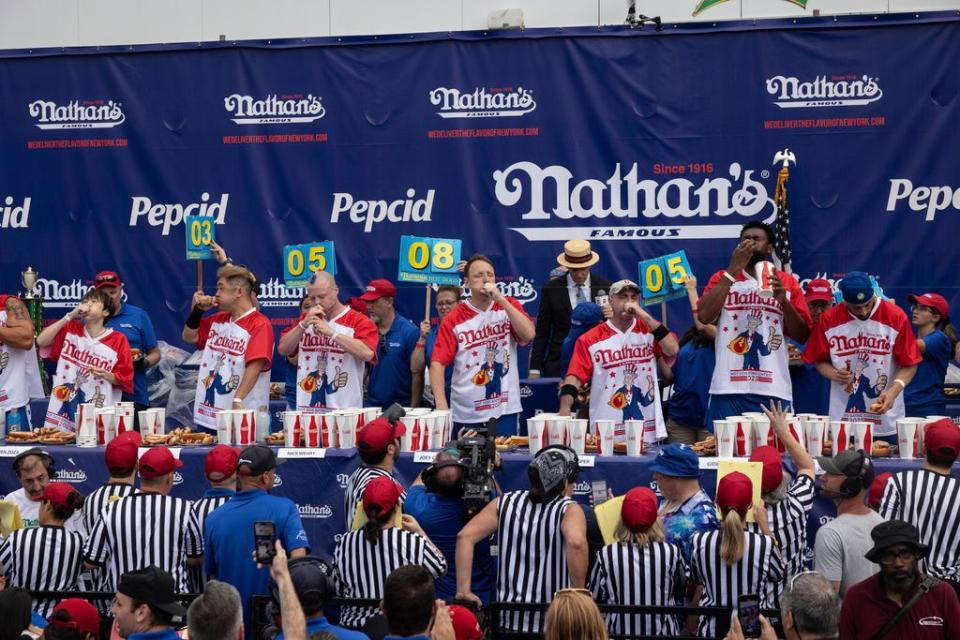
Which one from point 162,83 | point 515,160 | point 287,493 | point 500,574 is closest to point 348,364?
point 287,493

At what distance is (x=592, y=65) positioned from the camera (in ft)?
36.5

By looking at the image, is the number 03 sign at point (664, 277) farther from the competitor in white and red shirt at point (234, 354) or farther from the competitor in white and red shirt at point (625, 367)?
the competitor in white and red shirt at point (234, 354)

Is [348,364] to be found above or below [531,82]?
below

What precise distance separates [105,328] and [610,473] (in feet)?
12.5

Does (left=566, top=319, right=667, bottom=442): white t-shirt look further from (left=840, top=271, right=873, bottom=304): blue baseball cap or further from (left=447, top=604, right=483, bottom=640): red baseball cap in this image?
(left=447, top=604, right=483, bottom=640): red baseball cap

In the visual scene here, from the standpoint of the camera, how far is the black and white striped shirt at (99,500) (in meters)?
6.40

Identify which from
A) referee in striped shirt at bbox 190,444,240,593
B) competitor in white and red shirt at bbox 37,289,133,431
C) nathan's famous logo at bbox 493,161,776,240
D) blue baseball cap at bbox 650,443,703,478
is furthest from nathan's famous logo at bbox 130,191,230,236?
blue baseball cap at bbox 650,443,703,478

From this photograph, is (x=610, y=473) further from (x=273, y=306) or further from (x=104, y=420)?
(x=273, y=306)

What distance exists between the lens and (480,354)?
27.6 feet

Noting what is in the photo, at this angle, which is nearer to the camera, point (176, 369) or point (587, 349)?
point (587, 349)

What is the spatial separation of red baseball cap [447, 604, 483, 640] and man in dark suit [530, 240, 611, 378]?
4.95 meters

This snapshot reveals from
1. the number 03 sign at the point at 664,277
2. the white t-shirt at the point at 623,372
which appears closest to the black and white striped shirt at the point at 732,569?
the white t-shirt at the point at 623,372

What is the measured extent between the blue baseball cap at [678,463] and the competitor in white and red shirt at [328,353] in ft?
9.06

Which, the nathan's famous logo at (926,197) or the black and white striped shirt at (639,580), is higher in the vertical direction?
the nathan's famous logo at (926,197)
